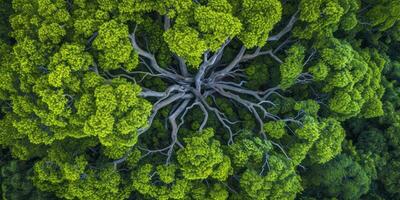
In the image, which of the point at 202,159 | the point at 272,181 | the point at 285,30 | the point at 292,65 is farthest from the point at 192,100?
the point at 272,181

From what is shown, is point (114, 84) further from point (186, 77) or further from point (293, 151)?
point (293, 151)

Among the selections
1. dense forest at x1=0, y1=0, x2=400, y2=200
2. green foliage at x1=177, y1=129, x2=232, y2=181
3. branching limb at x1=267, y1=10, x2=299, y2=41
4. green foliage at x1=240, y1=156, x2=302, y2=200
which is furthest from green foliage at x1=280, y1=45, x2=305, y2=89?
green foliage at x1=177, y1=129, x2=232, y2=181

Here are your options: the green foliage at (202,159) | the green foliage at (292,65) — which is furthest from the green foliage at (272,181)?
the green foliage at (292,65)

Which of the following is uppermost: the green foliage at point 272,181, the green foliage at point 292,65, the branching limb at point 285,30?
the branching limb at point 285,30

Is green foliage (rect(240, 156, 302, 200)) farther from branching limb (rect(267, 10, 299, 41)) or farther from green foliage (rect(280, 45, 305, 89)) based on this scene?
branching limb (rect(267, 10, 299, 41))

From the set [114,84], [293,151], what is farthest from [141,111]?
[293,151]

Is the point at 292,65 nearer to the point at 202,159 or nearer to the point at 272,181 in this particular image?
the point at 272,181

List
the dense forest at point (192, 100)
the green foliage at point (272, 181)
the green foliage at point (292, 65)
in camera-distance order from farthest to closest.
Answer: the green foliage at point (292, 65) → the green foliage at point (272, 181) → the dense forest at point (192, 100)

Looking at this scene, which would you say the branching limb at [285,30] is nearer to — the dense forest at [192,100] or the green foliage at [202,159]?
the dense forest at [192,100]
